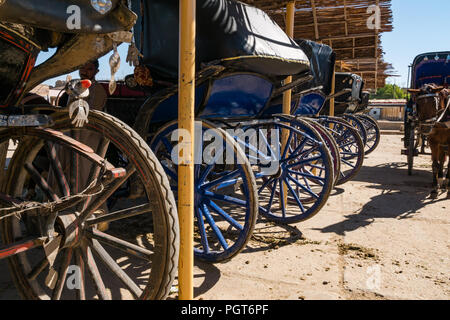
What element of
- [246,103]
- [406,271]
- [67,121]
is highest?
[246,103]

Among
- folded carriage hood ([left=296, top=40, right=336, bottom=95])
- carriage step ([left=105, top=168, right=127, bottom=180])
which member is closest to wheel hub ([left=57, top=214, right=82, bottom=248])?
carriage step ([left=105, top=168, right=127, bottom=180])

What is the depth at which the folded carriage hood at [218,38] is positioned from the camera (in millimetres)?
2779

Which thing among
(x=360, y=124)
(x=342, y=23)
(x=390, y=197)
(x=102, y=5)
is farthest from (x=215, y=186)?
(x=360, y=124)

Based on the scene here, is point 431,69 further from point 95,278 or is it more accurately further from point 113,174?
point 95,278

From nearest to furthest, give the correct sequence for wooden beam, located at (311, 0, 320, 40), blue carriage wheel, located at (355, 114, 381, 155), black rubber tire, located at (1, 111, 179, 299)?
black rubber tire, located at (1, 111, 179, 299) < wooden beam, located at (311, 0, 320, 40) < blue carriage wheel, located at (355, 114, 381, 155)

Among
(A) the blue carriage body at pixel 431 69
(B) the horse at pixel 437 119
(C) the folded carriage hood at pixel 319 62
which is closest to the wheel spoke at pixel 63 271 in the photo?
(C) the folded carriage hood at pixel 319 62

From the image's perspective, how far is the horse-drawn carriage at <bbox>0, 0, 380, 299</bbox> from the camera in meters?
1.69

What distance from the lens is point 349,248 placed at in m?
3.45

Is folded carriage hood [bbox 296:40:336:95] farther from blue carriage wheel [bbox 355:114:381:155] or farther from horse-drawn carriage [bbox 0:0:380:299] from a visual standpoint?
blue carriage wheel [bbox 355:114:381:155]

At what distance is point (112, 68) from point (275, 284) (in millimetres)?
1911

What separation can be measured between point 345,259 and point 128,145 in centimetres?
233

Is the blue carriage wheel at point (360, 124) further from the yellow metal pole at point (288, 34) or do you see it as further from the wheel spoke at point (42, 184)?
the wheel spoke at point (42, 184)

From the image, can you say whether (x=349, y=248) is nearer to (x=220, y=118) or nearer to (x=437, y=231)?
(x=437, y=231)
